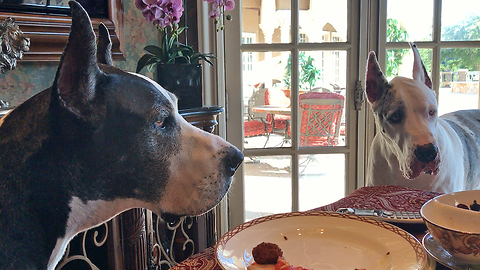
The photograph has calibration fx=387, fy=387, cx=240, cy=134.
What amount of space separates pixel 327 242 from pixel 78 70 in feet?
1.76

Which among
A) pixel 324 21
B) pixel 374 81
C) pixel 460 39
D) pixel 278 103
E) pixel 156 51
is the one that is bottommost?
pixel 278 103

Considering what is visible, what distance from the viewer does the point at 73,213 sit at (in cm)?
59

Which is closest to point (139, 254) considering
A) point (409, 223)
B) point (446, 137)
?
point (409, 223)

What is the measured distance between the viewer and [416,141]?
140cm

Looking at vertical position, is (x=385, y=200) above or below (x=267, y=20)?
below

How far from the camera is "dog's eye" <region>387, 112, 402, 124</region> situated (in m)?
1.48

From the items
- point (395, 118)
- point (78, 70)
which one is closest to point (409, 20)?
point (395, 118)

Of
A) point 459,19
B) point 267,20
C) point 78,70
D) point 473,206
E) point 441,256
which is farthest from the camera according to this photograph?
point 459,19

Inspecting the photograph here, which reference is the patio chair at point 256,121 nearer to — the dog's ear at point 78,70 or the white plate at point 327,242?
the white plate at point 327,242

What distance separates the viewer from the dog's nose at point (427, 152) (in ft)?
4.50

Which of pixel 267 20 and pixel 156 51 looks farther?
pixel 267 20

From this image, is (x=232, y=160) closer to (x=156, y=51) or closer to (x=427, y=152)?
(x=156, y=51)

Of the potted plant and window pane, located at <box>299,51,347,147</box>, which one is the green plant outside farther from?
the potted plant

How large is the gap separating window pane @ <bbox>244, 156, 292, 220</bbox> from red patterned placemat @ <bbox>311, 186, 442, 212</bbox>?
112 centimetres
